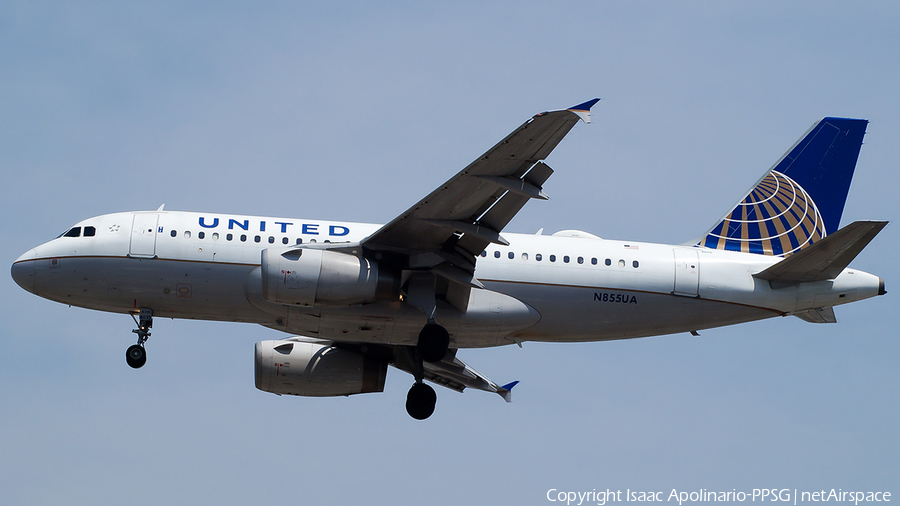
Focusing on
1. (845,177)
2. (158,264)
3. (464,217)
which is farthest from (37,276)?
(845,177)

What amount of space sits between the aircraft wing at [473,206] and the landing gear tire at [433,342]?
1337mm

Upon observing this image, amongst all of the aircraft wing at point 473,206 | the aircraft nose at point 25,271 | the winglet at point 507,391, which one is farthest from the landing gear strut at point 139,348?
the winglet at point 507,391

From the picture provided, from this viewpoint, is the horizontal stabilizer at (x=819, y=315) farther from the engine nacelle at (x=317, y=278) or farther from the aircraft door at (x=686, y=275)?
the engine nacelle at (x=317, y=278)

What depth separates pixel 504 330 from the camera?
26109 millimetres

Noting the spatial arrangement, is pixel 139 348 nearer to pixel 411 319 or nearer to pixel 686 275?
pixel 411 319

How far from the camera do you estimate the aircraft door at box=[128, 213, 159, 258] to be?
2553cm

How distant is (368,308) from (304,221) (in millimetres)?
3204

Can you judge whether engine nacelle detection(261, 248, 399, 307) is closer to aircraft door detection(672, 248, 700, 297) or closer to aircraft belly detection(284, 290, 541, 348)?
aircraft belly detection(284, 290, 541, 348)

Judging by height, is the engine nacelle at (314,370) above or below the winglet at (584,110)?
below

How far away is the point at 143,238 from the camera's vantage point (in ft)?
84.2

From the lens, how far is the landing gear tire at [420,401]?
94.8ft

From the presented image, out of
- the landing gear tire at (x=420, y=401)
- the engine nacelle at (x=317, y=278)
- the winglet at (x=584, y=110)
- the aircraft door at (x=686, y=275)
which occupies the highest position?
the winglet at (x=584, y=110)

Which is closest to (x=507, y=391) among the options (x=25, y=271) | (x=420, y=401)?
(x=420, y=401)

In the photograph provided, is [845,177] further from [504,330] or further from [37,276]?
[37,276]
